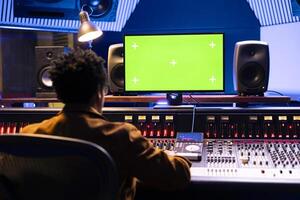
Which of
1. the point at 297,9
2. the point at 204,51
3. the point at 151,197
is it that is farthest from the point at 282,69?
the point at 151,197

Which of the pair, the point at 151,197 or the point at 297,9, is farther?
the point at 297,9

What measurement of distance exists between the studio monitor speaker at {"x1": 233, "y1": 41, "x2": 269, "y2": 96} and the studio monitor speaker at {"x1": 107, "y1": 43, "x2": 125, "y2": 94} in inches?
29.4

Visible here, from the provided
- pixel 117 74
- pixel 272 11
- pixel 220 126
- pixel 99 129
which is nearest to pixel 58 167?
pixel 99 129

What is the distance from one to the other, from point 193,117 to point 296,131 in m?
0.57

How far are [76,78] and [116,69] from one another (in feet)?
4.44

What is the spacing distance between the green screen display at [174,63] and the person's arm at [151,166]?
38.7 inches

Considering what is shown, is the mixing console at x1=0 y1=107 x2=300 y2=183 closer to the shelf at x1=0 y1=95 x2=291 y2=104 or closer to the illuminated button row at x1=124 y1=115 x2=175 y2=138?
the illuminated button row at x1=124 y1=115 x2=175 y2=138

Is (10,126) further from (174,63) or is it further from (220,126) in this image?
(220,126)

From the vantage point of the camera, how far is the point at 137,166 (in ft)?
4.93

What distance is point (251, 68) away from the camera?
9.01 ft

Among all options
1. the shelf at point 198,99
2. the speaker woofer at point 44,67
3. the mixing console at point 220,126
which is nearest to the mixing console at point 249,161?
the mixing console at point 220,126

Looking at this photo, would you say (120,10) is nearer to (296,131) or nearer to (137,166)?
(296,131)

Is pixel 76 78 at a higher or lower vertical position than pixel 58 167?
higher

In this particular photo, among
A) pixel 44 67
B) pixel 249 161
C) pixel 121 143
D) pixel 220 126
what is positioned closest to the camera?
pixel 121 143
